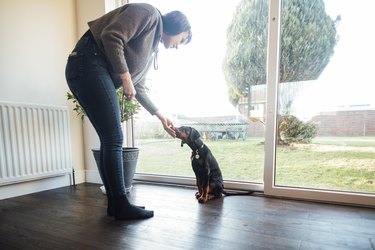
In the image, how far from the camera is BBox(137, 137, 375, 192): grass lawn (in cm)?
152

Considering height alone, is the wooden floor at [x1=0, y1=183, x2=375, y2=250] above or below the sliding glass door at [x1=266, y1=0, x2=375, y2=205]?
below

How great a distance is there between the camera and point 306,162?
1670mm

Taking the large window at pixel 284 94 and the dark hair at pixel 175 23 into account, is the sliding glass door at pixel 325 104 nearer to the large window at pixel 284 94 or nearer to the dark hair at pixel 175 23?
the large window at pixel 284 94

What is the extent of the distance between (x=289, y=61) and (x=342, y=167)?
2.55 ft

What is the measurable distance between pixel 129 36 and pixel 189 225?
93 cm

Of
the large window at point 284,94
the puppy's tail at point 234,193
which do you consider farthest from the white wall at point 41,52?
the puppy's tail at point 234,193

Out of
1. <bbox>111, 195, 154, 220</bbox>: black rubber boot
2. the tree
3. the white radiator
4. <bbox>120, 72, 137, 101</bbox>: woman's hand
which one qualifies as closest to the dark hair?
<bbox>120, 72, 137, 101</bbox>: woman's hand

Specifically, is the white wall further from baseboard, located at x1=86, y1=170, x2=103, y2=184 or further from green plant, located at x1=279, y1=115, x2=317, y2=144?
green plant, located at x1=279, y1=115, x2=317, y2=144

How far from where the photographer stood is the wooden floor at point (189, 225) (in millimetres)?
1013

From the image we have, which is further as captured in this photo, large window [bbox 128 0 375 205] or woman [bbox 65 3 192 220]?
large window [bbox 128 0 375 205]

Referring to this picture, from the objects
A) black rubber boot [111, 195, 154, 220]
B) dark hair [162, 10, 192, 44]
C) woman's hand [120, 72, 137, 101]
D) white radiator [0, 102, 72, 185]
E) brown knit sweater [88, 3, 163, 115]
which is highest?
dark hair [162, 10, 192, 44]

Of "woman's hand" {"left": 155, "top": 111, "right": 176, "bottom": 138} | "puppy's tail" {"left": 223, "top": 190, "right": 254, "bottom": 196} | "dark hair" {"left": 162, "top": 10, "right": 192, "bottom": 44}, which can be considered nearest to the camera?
"dark hair" {"left": 162, "top": 10, "right": 192, "bottom": 44}

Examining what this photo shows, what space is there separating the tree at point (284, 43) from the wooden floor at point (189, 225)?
837 millimetres

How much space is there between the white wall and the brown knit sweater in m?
1.01
